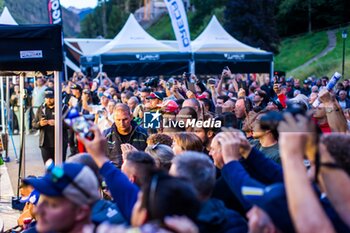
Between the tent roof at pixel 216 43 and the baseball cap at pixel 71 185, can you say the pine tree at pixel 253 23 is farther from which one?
the baseball cap at pixel 71 185

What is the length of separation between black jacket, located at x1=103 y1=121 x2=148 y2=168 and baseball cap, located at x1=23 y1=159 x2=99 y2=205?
3942mm

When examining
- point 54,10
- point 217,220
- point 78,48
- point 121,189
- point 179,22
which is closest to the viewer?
point 217,220

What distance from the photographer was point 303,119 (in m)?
2.43

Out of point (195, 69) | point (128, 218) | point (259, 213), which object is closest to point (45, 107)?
point (128, 218)

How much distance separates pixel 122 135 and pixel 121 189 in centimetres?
387

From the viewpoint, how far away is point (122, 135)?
23.1 ft

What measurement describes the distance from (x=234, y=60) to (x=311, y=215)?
58.4 feet

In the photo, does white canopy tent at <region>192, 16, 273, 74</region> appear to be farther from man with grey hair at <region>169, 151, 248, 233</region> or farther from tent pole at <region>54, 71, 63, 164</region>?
man with grey hair at <region>169, 151, 248, 233</region>

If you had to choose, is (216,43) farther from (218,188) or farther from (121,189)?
(121,189)

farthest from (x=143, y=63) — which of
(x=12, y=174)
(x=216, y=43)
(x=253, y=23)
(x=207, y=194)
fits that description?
(x=253, y=23)

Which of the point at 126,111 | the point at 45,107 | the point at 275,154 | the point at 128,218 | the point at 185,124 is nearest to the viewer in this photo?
the point at 128,218

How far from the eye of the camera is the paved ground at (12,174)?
8018mm

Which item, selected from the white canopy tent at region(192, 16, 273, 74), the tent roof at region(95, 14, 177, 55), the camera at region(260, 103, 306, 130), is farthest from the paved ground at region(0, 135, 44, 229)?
the white canopy tent at region(192, 16, 273, 74)

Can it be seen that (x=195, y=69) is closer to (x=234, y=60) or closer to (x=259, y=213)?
(x=234, y=60)
